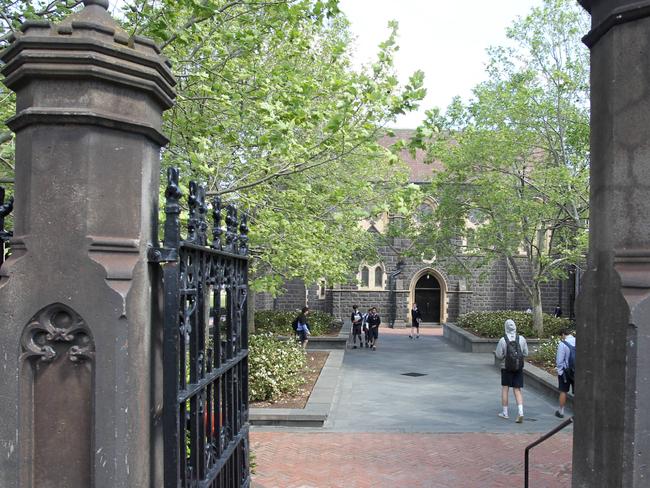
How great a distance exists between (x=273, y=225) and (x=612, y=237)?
277 inches

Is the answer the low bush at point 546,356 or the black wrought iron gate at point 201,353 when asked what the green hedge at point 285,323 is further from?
the black wrought iron gate at point 201,353

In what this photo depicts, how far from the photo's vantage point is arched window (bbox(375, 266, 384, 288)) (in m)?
38.6

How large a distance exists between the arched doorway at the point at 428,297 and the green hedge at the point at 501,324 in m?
11.1

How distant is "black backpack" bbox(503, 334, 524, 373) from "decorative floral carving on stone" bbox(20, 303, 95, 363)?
31.6 ft

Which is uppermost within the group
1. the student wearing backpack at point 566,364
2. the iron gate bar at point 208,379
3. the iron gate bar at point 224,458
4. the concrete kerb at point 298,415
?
the iron gate bar at point 208,379

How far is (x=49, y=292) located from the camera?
7.61ft

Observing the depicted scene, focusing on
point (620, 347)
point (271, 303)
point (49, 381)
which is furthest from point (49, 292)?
point (271, 303)

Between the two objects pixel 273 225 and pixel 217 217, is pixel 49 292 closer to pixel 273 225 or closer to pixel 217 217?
pixel 217 217

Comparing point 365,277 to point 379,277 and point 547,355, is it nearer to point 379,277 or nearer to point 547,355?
point 379,277

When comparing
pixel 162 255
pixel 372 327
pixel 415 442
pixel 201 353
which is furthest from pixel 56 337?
pixel 372 327

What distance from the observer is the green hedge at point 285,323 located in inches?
921

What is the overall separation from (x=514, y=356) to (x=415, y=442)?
2798 mm

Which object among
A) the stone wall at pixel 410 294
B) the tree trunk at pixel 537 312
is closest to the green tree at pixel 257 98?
the tree trunk at pixel 537 312

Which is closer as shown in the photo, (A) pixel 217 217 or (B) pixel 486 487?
(A) pixel 217 217
